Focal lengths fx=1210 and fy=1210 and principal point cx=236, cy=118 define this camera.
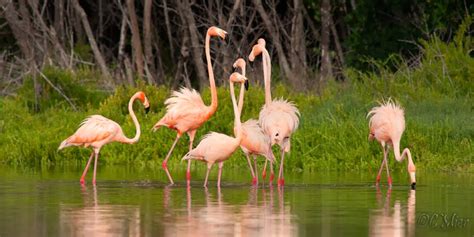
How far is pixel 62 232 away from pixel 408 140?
786cm

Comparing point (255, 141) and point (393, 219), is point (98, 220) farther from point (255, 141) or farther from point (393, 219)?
point (255, 141)

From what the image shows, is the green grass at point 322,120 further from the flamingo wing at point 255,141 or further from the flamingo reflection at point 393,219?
the flamingo reflection at point 393,219

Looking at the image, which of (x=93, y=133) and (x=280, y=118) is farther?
(x=93, y=133)

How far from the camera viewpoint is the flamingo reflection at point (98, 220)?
948cm

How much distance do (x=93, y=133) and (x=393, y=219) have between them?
563cm

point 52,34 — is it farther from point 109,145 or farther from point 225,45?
point 109,145

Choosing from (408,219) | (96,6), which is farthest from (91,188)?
(96,6)

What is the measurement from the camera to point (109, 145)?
60.0 feet

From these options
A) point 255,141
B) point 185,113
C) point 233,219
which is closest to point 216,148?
point 255,141

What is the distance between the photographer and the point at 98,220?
33.7ft

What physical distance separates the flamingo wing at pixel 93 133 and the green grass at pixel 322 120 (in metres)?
2.40

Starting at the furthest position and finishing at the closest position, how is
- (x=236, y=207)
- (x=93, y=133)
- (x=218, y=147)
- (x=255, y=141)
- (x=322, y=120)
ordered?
(x=322, y=120)
(x=93, y=133)
(x=255, y=141)
(x=218, y=147)
(x=236, y=207)

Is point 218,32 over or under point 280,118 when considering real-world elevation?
over

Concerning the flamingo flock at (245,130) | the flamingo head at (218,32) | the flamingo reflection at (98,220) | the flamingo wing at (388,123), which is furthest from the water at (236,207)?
the flamingo head at (218,32)
